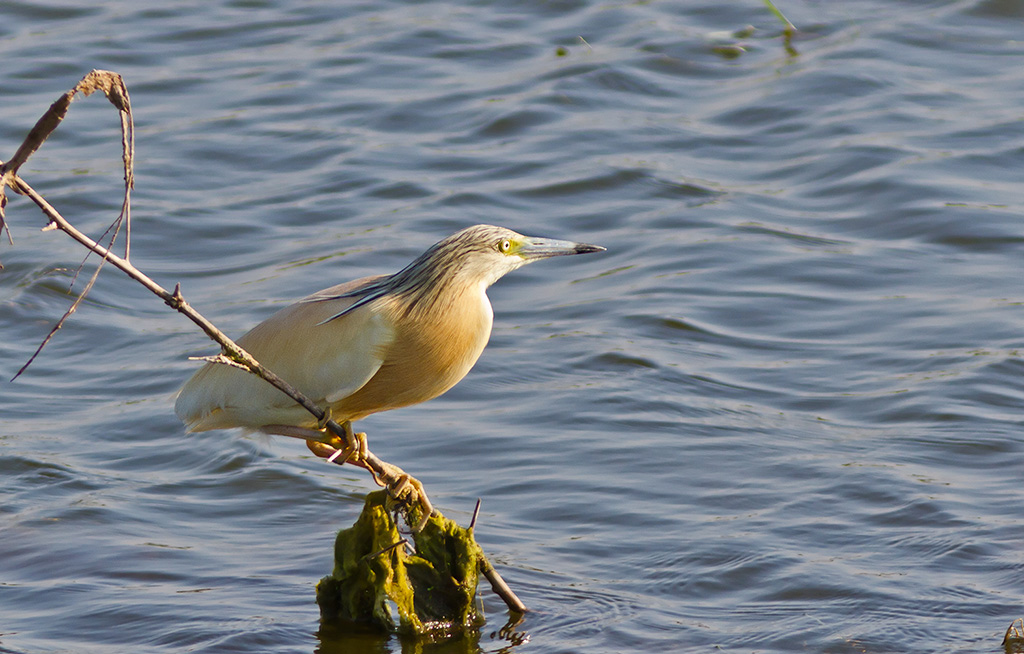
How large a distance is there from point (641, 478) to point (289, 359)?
2476 mm

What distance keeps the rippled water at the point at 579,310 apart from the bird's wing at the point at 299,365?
37.3 inches

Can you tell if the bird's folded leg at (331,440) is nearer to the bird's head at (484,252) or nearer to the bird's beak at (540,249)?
the bird's head at (484,252)

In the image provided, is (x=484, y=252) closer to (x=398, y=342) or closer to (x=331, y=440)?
(x=398, y=342)

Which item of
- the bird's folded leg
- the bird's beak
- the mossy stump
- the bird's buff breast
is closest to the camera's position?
the bird's folded leg

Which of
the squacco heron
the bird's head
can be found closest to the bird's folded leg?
the squacco heron

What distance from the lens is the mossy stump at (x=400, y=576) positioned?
4965 millimetres

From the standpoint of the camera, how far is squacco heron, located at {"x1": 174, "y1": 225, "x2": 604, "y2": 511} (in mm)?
4742

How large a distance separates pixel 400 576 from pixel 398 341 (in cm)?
90

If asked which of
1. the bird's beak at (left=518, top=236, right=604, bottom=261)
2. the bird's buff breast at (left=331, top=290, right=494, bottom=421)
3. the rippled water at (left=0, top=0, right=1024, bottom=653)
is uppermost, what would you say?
the bird's beak at (left=518, top=236, right=604, bottom=261)

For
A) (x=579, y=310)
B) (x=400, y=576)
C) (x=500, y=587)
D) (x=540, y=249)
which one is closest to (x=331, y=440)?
(x=400, y=576)

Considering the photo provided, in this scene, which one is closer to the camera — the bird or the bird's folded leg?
the bird's folded leg

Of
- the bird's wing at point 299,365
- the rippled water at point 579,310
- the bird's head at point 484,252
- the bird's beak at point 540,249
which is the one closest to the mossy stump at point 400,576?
→ the rippled water at point 579,310

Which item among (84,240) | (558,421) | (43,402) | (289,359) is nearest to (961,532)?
(558,421)

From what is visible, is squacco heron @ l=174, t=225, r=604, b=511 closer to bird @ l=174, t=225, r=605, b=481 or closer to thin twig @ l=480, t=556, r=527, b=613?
bird @ l=174, t=225, r=605, b=481
